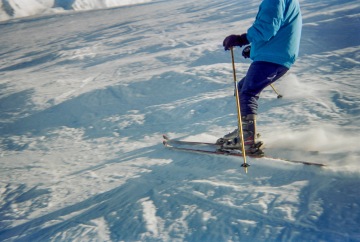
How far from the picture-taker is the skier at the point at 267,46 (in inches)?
104

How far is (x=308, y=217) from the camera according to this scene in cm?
206

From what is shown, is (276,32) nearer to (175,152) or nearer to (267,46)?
(267,46)

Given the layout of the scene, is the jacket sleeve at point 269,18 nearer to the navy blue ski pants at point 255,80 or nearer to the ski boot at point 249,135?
the navy blue ski pants at point 255,80

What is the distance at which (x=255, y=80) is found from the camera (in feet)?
9.76

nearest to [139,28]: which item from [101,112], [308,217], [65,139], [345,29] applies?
[345,29]

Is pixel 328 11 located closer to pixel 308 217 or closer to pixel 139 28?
pixel 139 28

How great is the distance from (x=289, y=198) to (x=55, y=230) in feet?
6.02

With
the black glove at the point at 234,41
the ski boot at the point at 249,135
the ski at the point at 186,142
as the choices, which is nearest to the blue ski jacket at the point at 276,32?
the black glove at the point at 234,41

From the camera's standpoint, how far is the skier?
8.71 ft

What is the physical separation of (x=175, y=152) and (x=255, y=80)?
48.7 inches

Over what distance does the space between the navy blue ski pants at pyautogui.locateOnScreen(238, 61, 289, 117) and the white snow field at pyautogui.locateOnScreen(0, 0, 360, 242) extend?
0.55 metres

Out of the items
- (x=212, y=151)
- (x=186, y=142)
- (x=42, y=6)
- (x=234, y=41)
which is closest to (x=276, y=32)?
(x=234, y=41)

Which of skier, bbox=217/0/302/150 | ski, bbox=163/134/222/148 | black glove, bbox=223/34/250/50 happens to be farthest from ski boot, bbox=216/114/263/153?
black glove, bbox=223/34/250/50

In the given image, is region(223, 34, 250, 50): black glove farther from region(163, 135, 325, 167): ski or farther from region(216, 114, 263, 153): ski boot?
region(163, 135, 325, 167): ski
